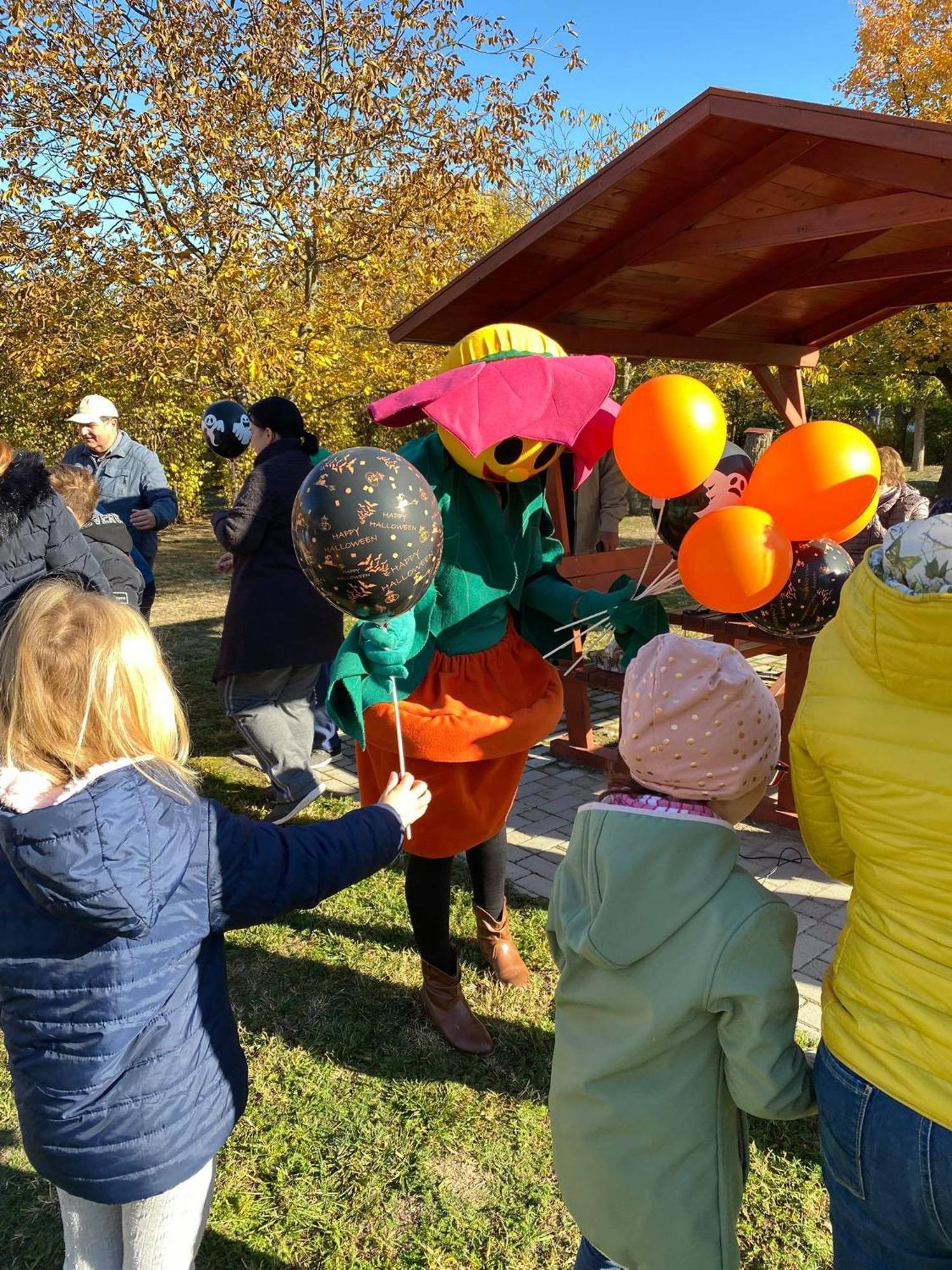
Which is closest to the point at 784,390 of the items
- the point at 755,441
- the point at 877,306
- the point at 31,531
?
the point at 877,306

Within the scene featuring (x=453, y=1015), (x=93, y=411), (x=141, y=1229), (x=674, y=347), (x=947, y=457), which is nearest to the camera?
(x=141, y=1229)

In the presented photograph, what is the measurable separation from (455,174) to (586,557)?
4.92m

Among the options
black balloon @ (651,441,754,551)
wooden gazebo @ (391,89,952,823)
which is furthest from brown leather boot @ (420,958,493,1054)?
wooden gazebo @ (391,89,952,823)

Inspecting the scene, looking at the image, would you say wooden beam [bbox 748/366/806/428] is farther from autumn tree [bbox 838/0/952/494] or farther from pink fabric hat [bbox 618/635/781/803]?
autumn tree [bbox 838/0/952/494]

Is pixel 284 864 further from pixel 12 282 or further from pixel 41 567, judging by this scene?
pixel 12 282

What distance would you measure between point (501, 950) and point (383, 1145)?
0.76 m

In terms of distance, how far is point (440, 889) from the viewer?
8.21ft

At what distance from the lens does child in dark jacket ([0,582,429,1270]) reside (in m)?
1.32

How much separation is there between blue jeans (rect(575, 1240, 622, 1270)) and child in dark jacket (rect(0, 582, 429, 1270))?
27.8 inches

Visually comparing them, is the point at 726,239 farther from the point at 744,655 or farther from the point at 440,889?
the point at 440,889

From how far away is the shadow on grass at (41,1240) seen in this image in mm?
1974

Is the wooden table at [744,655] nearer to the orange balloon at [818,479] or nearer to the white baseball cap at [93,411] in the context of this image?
the orange balloon at [818,479]

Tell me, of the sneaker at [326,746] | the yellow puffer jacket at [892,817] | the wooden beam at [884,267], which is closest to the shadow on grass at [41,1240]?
the yellow puffer jacket at [892,817]

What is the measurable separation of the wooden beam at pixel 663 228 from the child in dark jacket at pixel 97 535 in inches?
93.0
